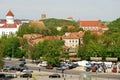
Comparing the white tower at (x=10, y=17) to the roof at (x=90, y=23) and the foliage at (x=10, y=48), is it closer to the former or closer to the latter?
the roof at (x=90, y=23)

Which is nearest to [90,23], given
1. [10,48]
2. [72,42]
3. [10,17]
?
[10,17]

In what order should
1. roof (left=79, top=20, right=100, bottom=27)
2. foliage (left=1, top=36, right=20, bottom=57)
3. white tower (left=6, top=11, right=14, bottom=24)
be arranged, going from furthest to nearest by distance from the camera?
roof (left=79, top=20, right=100, bottom=27), white tower (left=6, top=11, right=14, bottom=24), foliage (left=1, top=36, right=20, bottom=57)

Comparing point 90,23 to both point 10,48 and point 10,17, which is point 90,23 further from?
point 10,48

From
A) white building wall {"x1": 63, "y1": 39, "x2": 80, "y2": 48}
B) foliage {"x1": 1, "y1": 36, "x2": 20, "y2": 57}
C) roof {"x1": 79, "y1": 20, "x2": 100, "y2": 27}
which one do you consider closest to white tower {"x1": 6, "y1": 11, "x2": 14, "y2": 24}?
roof {"x1": 79, "y1": 20, "x2": 100, "y2": 27}

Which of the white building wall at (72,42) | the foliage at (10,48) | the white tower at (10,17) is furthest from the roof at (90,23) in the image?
the foliage at (10,48)

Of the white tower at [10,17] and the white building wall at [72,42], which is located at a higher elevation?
the white tower at [10,17]

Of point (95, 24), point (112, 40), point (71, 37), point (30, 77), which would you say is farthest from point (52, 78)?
point (95, 24)

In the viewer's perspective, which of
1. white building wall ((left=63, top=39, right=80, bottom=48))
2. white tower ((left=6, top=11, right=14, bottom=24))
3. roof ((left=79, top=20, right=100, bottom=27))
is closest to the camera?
white building wall ((left=63, top=39, right=80, bottom=48))

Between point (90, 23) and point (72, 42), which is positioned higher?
point (90, 23)

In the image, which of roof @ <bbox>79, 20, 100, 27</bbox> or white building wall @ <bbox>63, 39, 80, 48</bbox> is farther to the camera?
roof @ <bbox>79, 20, 100, 27</bbox>

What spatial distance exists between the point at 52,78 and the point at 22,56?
29.3m

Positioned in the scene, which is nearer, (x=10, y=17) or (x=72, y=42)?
(x=72, y=42)

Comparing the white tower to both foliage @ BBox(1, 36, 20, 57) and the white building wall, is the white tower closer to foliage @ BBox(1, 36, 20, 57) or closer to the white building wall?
the white building wall

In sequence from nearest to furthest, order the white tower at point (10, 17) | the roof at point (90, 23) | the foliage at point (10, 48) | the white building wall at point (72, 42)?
1. the foliage at point (10, 48)
2. the white building wall at point (72, 42)
3. the white tower at point (10, 17)
4. the roof at point (90, 23)
